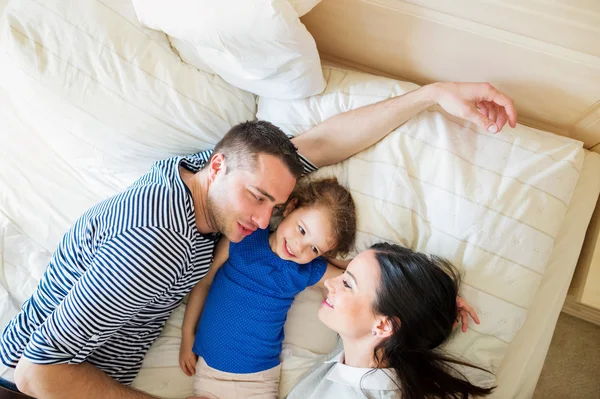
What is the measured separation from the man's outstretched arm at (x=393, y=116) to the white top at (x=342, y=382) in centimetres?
→ 66

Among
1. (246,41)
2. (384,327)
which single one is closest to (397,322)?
(384,327)

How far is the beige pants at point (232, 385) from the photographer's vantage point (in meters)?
1.38

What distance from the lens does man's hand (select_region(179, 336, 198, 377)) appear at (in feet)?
4.69

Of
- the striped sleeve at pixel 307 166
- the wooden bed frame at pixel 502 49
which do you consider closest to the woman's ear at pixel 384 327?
the striped sleeve at pixel 307 166

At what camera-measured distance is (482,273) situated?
123 cm

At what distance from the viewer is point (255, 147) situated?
4.04ft

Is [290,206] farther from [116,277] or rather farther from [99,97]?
[99,97]

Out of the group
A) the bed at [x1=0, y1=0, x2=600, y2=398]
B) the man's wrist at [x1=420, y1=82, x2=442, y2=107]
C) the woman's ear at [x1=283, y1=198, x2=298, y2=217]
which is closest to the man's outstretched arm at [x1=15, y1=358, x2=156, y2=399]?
the bed at [x1=0, y1=0, x2=600, y2=398]

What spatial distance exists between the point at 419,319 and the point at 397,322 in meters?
0.06

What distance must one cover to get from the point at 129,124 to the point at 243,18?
0.57m

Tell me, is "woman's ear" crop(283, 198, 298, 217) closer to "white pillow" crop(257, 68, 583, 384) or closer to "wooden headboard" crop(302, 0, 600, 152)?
"white pillow" crop(257, 68, 583, 384)

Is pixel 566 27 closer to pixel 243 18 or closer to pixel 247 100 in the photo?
pixel 243 18

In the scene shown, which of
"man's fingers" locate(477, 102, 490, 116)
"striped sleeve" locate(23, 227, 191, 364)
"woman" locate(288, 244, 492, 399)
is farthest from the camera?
"man's fingers" locate(477, 102, 490, 116)

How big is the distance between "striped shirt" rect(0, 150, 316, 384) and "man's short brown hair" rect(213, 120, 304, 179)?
Result: 0.17m
